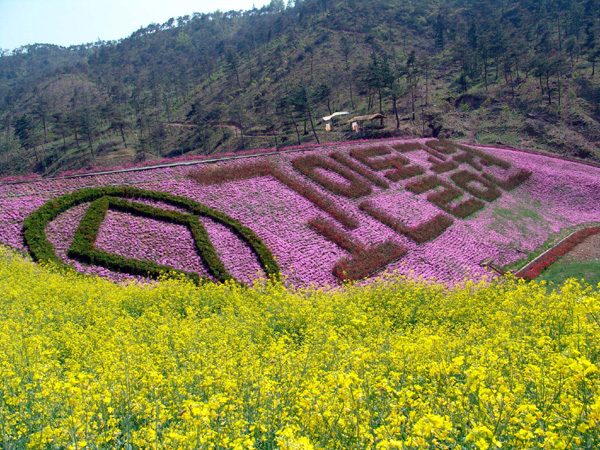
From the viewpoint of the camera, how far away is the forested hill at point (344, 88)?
56.0 metres

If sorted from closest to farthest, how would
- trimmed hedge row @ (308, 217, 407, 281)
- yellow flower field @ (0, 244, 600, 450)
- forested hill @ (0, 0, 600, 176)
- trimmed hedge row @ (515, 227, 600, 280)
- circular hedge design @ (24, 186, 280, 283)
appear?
1. yellow flower field @ (0, 244, 600, 450)
2. circular hedge design @ (24, 186, 280, 283)
3. trimmed hedge row @ (308, 217, 407, 281)
4. trimmed hedge row @ (515, 227, 600, 280)
5. forested hill @ (0, 0, 600, 176)

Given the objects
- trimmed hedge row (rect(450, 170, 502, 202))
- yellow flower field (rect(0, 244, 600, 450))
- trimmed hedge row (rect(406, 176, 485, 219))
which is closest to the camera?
yellow flower field (rect(0, 244, 600, 450))

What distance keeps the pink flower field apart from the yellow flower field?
16.7 ft

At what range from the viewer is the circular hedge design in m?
18.0

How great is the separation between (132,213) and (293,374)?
17.0 meters

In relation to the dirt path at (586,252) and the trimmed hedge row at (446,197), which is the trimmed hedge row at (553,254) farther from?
the trimmed hedge row at (446,197)

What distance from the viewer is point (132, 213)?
835 inches

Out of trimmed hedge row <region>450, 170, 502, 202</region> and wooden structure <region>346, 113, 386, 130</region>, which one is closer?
trimmed hedge row <region>450, 170, 502, 202</region>

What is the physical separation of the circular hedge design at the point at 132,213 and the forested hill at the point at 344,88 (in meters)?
33.2

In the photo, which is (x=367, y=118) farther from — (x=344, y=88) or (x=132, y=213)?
(x=132, y=213)

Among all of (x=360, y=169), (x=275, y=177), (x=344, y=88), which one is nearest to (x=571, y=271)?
(x=360, y=169)

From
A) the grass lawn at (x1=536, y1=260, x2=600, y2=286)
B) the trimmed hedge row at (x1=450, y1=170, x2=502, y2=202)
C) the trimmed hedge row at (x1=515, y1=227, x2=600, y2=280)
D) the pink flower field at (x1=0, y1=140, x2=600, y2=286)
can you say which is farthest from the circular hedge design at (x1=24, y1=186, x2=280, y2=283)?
the trimmed hedge row at (x1=450, y1=170, x2=502, y2=202)

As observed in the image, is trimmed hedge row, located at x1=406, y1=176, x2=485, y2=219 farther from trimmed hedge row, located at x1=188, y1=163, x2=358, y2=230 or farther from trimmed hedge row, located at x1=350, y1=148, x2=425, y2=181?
trimmed hedge row, located at x1=188, y1=163, x2=358, y2=230

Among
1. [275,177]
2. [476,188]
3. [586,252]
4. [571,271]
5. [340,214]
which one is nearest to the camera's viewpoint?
[571,271]
